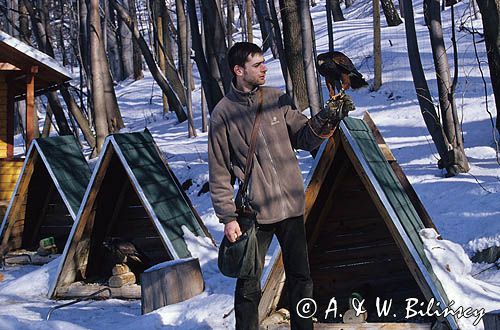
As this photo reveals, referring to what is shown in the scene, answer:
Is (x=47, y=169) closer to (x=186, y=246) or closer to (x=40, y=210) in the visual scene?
(x=40, y=210)

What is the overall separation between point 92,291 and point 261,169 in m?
3.80

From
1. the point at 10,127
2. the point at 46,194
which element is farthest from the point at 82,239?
the point at 10,127

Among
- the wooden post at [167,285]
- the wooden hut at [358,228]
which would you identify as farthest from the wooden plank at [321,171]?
the wooden post at [167,285]

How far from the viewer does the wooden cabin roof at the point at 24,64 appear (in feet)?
47.4

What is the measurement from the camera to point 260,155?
4352 mm

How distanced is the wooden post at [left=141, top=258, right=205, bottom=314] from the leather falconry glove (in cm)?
268

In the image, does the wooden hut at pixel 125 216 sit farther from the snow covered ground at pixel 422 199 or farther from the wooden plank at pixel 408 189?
the wooden plank at pixel 408 189

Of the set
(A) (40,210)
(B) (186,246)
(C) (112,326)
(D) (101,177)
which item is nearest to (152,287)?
(C) (112,326)

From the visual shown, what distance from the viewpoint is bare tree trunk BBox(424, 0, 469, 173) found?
395 inches

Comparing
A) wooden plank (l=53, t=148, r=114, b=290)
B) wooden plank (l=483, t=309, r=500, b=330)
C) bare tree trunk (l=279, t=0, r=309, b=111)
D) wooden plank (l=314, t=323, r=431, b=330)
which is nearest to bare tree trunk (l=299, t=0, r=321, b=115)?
bare tree trunk (l=279, t=0, r=309, b=111)

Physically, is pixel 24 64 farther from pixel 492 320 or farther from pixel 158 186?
pixel 492 320

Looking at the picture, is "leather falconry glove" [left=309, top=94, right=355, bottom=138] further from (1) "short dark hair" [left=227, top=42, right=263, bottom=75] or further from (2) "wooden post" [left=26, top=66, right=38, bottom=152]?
(2) "wooden post" [left=26, top=66, right=38, bottom=152]

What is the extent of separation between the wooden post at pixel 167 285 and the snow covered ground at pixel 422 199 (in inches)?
3.8

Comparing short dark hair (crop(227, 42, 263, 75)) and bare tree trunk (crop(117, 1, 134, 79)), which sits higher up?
bare tree trunk (crop(117, 1, 134, 79))
